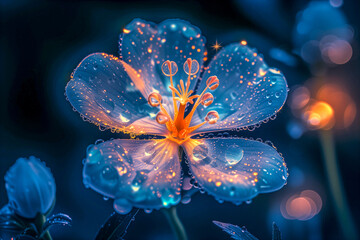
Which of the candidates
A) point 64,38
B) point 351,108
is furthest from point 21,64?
point 351,108

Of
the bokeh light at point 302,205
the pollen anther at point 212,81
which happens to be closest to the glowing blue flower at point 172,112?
the pollen anther at point 212,81

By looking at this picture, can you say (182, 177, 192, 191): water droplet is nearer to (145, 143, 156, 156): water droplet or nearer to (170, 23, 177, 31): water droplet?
(145, 143, 156, 156): water droplet

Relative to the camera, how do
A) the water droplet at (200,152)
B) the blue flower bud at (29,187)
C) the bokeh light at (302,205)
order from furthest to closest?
the bokeh light at (302,205)
the water droplet at (200,152)
the blue flower bud at (29,187)

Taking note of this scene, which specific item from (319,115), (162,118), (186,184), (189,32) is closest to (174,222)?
(186,184)

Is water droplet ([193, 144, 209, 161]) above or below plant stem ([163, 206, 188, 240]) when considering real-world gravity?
above

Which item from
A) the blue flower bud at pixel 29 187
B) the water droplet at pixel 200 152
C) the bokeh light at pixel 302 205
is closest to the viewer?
the blue flower bud at pixel 29 187

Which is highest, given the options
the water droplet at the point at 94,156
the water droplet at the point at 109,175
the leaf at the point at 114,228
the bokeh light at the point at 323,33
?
the bokeh light at the point at 323,33

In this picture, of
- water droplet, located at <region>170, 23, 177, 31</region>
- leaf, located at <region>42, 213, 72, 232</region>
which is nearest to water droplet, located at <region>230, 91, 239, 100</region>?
water droplet, located at <region>170, 23, 177, 31</region>

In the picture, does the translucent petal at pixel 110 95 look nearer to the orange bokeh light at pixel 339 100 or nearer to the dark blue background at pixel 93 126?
the dark blue background at pixel 93 126
